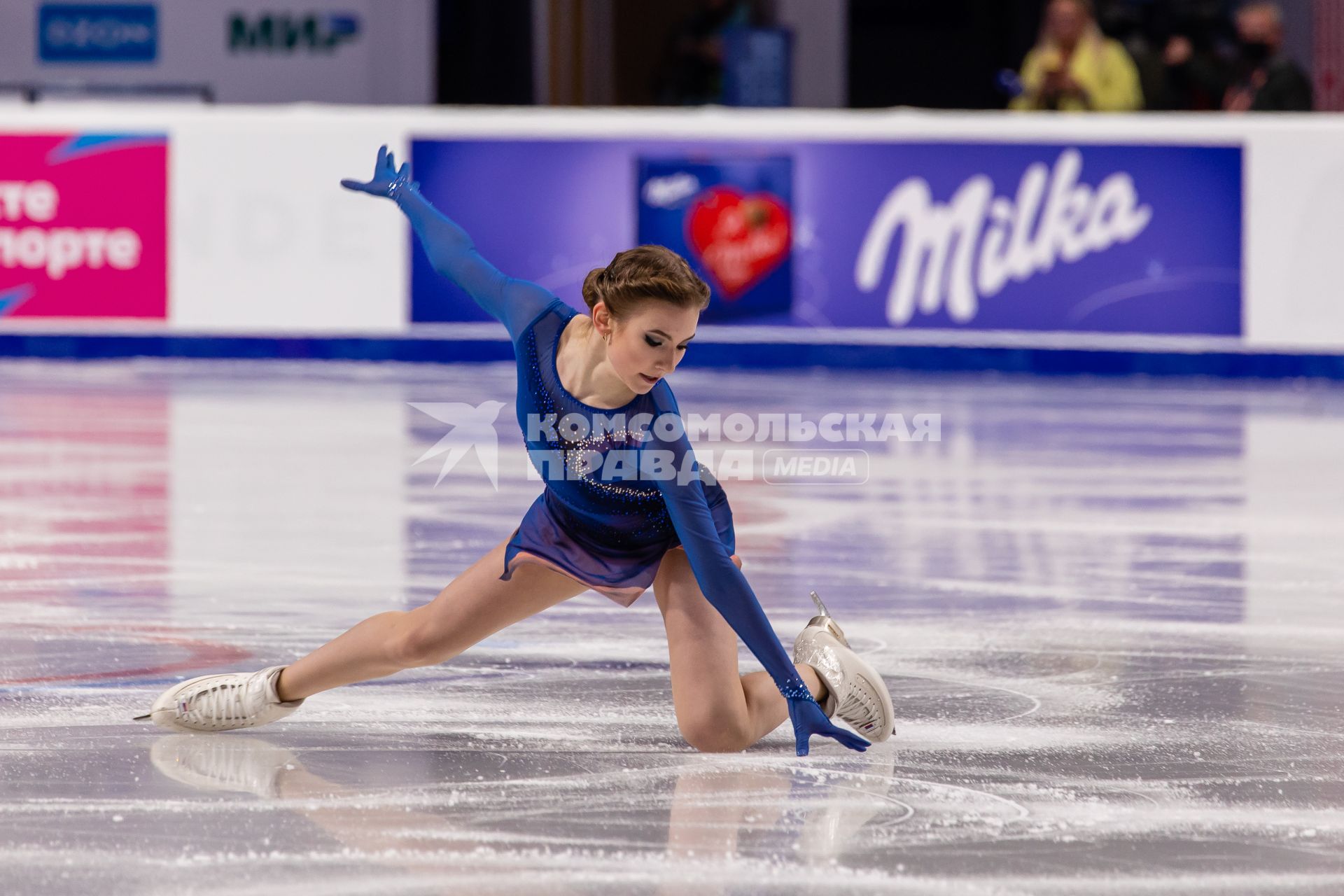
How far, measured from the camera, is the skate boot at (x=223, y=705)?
3.21m

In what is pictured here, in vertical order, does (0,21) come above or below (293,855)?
above

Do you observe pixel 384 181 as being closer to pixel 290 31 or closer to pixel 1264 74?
pixel 1264 74

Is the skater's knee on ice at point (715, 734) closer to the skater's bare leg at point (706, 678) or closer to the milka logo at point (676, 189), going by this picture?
the skater's bare leg at point (706, 678)

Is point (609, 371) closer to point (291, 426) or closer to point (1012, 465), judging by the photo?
point (1012, 465)

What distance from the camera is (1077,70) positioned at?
1035 centimetres

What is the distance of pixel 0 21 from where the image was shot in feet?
53.1

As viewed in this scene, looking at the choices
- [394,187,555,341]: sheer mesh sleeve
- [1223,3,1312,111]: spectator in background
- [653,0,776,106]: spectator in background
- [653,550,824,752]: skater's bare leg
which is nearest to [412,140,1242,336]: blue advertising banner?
[1223,3,1312,111]: spectator in background

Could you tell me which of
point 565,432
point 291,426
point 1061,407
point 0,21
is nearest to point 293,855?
point 565,432

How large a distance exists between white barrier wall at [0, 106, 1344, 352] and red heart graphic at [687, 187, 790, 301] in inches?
14.8

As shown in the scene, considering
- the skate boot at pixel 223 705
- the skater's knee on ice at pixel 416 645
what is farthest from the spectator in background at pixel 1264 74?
the skate boot at pixel 223 705

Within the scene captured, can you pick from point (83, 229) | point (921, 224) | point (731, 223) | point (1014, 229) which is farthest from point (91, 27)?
point (1014, 229)

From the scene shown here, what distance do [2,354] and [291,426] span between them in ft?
11.3

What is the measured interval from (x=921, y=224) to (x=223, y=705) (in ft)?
24.0

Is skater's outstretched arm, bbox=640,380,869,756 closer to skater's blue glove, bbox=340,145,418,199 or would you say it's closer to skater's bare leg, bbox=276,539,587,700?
skater's bare leg, bbox=276,539,587,700
